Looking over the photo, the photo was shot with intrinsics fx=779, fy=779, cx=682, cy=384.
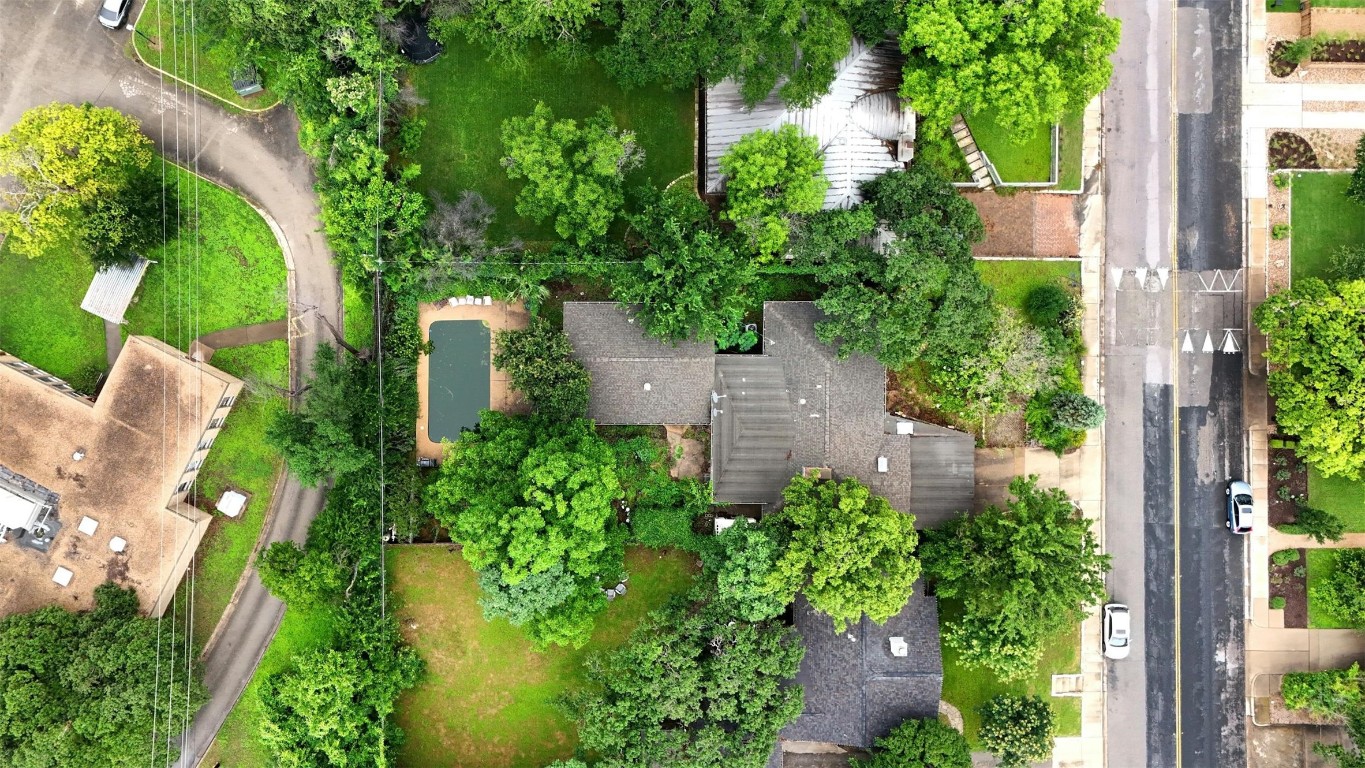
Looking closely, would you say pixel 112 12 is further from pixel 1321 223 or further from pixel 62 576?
pixel 1321 223

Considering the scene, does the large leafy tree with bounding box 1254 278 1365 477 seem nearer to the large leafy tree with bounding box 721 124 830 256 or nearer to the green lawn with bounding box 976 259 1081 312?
the green lawn with bounding box 976 259 1081 312

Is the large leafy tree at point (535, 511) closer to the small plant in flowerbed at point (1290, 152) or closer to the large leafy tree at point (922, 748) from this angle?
the large leafy tree at point (922, 748)

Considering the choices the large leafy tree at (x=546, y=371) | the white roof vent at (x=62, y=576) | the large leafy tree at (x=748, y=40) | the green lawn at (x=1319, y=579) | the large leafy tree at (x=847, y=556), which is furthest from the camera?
the green lawn at (x=1319, y=579)

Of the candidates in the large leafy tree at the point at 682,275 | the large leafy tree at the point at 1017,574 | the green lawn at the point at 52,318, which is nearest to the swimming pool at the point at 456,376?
the large leafy tree at the point at 682,275

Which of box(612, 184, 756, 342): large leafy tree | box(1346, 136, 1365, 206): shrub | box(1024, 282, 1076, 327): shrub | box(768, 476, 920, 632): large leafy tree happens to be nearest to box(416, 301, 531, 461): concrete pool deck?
box(612, 184, 756, 342): large leafy tree

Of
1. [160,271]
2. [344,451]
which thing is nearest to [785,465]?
[344,451]
